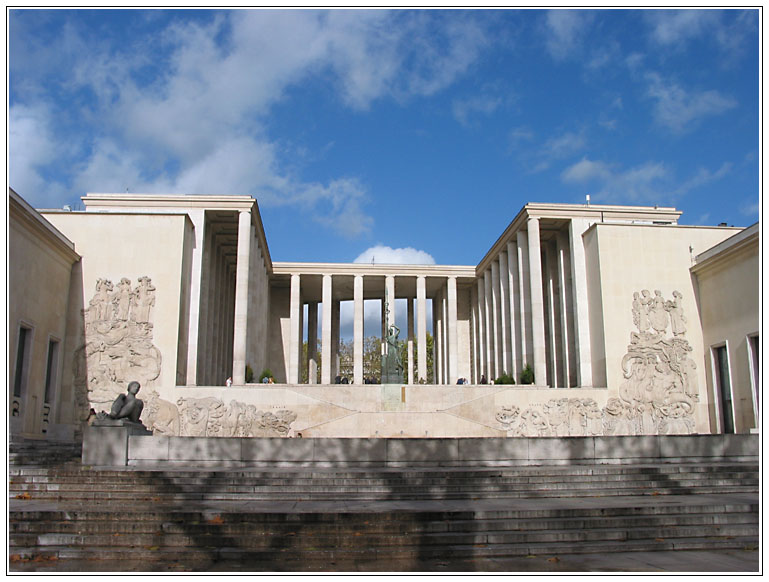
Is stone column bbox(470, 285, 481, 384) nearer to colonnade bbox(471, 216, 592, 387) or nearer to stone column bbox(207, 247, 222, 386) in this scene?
colonnade bbox(471, 216, 592, 387)

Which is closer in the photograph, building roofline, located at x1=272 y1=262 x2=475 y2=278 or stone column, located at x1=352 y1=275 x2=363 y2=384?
stone column, located at x1=352 y1=275 x2=363 y2=384

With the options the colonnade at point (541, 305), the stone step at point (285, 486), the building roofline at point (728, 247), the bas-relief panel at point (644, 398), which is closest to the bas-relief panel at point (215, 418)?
the bas-relief panel at point (644, 398)

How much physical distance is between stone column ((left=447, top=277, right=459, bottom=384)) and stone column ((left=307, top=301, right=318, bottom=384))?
9.85 meters

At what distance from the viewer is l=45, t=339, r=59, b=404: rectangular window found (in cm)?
2406

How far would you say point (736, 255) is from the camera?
25938 millimetres

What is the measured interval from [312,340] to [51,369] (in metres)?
25.0

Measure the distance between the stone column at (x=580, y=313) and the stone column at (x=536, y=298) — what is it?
5.41 feet

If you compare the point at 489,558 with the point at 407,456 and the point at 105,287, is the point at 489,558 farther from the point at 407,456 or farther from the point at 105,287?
the point at 105,287

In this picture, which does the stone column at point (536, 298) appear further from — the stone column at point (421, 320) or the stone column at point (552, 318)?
the stone column at point (421, 320)

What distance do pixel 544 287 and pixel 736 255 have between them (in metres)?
11.7

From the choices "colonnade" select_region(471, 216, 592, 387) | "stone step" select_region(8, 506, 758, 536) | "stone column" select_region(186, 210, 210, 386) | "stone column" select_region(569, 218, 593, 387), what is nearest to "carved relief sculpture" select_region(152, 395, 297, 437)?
"stone column" select_region(186, 210, 210, 386)

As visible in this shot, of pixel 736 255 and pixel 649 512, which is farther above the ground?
pixel 736 255

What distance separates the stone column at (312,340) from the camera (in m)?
47.3

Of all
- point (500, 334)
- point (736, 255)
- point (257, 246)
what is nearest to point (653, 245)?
point (736, 255)
